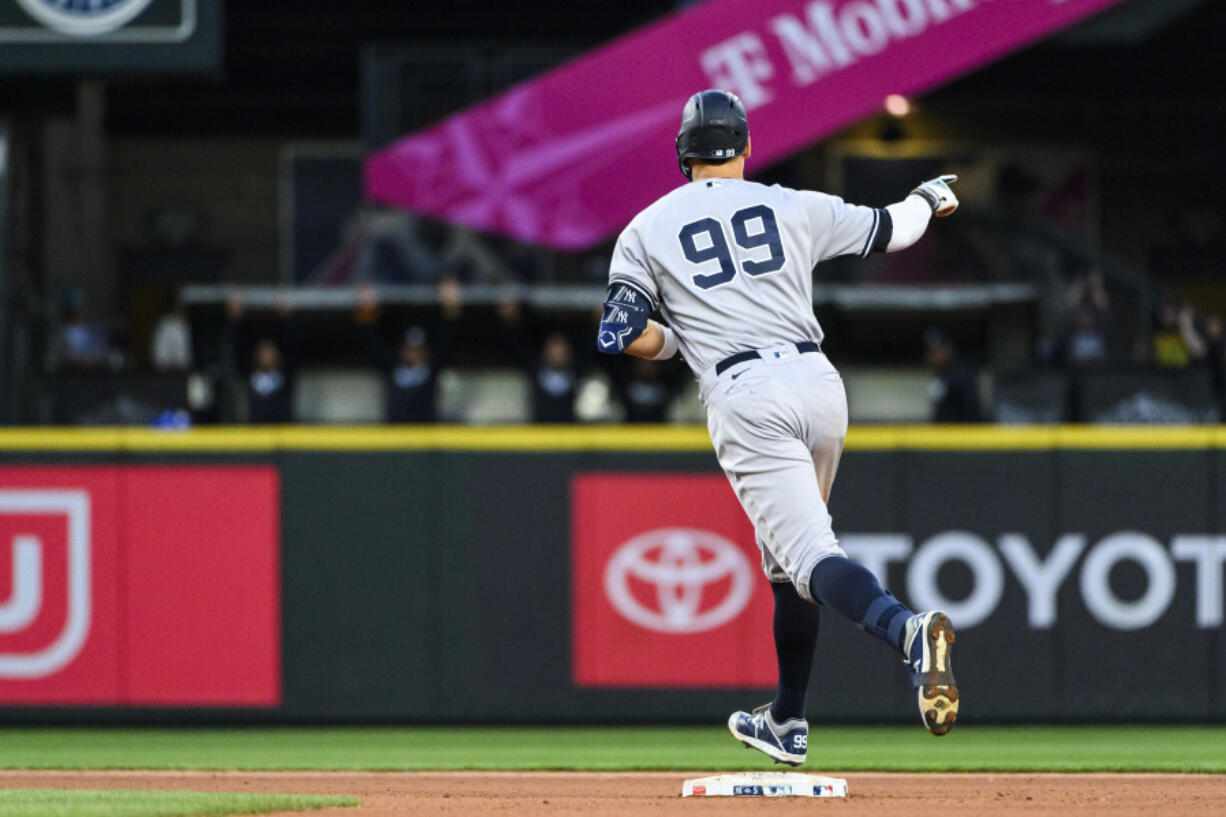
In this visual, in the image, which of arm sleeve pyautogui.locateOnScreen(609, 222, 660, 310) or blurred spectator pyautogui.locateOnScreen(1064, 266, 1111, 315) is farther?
blurred spectator pyautogui.locateOnScreen(1064, 266, 1111, 315)

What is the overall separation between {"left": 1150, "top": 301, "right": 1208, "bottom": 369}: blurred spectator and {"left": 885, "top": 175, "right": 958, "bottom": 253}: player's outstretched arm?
30.8 feet

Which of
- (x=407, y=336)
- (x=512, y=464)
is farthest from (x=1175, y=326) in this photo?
(x=512, y=464)

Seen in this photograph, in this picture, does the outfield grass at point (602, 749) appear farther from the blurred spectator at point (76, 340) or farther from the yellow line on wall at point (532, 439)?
the blurred spectator at point (76, 340)

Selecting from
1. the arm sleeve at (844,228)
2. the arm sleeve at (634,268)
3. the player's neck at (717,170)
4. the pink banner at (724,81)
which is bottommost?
the arm sleeve at (634,268)

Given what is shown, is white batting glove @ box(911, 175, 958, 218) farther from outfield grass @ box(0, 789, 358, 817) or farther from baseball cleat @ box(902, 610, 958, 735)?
outfield grass @ box(0, 789, 358, 817)

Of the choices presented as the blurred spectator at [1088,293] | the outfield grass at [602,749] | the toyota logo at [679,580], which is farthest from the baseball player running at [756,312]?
the blurred spectator at [1088,293]

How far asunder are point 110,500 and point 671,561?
114 inches

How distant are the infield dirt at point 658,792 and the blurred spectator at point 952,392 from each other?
21.7ft

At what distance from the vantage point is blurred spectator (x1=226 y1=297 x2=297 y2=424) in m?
14.7

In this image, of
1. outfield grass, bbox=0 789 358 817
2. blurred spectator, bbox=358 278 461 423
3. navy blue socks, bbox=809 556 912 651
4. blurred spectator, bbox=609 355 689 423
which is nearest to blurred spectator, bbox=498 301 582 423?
blurred spectator, bbox=609 355 689 423

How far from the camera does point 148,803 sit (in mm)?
5648

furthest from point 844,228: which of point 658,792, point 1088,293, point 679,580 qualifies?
point 1088,293

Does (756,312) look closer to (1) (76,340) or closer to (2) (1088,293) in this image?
(2) (1088,293)

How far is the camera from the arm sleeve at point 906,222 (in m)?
5.45
